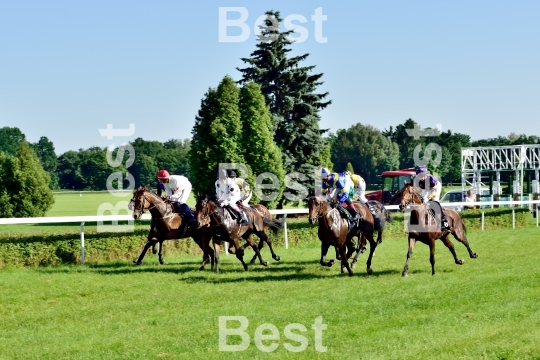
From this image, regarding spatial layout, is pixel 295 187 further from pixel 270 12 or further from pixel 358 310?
pixel 358 310

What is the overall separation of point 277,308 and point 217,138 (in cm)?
2144

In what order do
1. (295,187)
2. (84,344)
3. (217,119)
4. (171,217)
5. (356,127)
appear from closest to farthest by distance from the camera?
(84,344)
(171,217)
(217,119)
(295,187)
(356,127)

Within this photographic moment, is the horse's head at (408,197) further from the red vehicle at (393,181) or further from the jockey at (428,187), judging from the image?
the red vehicle at (393,181)

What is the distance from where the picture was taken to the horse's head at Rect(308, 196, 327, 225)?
14.0m

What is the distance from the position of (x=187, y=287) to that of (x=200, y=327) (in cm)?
372

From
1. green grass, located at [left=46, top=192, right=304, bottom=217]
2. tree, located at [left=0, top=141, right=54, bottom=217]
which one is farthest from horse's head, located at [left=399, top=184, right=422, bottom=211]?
tree, located at [left=0, top=141, right=54, bottom=217]

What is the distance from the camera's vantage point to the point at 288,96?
36.9 meters

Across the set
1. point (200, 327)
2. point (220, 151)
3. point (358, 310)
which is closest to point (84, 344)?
point (200, 327)

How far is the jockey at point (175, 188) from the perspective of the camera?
16438 mm

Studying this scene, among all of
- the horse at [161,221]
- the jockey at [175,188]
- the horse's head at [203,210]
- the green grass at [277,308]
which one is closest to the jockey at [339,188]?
the green grass at [277,308]

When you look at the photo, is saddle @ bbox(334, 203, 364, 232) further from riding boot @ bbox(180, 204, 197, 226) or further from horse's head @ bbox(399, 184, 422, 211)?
riding boot @ bbox(180, 204, 197, 226)

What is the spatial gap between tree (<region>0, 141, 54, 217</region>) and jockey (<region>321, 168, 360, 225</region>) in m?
26.9

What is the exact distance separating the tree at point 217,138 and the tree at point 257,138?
2.13 feet

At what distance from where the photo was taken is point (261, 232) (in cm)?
1678
